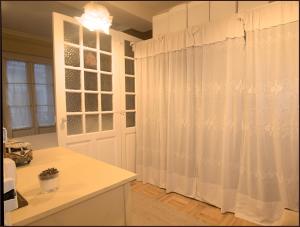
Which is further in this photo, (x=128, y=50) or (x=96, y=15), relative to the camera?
(x=128, y=50)

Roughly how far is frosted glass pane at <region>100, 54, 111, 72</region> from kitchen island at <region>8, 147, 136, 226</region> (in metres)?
1.08

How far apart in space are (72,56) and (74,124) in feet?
1.67

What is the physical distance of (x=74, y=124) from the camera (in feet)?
5.09

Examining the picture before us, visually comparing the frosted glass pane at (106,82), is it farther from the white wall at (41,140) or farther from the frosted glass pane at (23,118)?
the frosted glass pane at (23,118)

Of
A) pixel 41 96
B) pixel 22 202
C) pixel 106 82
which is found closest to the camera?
pixel 22 202

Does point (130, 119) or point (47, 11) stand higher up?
point (47, 11)

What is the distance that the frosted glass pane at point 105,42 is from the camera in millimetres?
1713

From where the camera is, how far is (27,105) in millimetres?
823

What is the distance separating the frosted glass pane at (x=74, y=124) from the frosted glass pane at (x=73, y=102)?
0.06m

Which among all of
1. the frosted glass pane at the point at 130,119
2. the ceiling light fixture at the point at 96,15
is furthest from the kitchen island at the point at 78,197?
the frosted glass pane at the point at 130,119

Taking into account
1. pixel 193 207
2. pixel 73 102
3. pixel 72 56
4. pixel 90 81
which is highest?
pixel 72 56

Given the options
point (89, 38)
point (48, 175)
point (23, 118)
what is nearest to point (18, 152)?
point (23, 118)

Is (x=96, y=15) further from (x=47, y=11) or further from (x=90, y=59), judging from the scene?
(x=90, y=59)

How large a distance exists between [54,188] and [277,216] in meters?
1.25
